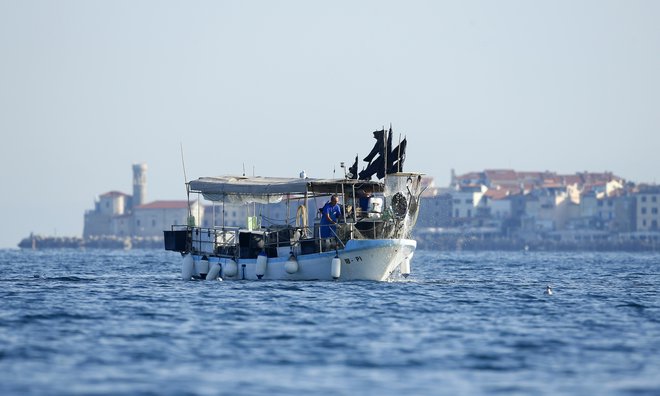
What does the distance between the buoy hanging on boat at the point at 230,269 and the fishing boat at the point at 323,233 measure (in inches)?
1.4

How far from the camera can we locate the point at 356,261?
46.0 meters

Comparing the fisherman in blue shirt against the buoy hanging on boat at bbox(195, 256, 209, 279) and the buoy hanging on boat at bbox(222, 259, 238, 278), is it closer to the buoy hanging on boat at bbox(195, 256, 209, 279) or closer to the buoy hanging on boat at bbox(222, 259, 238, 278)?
the buoy hanging on boat at bbox(222, 259, 238, 278)

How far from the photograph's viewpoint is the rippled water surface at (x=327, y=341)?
23.0 meters

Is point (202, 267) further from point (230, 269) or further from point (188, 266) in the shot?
point (230, 269)

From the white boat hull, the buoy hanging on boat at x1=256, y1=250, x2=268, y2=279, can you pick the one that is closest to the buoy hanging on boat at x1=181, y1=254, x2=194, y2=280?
the buoy hanging on boat at x1=256, y1=250, x2=268, y2=279

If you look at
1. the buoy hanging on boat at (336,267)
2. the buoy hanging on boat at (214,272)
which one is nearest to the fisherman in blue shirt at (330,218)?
the buoy hanging on boat at (336,267)

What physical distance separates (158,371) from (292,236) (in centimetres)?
Answer: 2387

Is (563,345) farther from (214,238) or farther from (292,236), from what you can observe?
(214,238)

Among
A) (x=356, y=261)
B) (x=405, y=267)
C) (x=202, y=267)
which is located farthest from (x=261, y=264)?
(x=405, y=267)

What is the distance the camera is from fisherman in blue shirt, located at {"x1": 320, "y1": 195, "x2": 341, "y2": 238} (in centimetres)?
4631

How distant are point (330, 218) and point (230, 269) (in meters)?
5.06

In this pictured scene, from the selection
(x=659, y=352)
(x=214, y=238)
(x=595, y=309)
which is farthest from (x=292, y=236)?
(x=659, y=352)

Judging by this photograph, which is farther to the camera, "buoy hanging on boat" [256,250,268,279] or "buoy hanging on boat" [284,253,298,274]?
"buoy hanging on boat" [256,250,268,279]

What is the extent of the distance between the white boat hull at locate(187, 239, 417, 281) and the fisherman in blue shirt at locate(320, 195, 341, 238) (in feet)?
2.30
